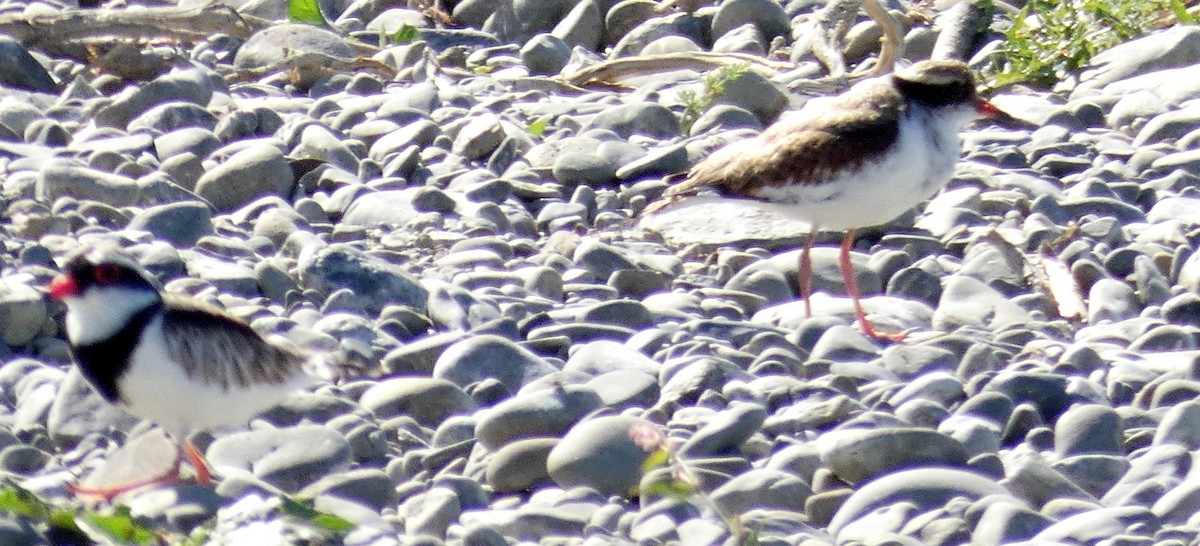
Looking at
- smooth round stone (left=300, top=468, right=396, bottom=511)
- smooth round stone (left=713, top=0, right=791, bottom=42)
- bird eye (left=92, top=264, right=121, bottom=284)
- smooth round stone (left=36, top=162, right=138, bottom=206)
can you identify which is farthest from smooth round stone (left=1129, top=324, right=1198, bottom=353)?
smooth round stone (left=713, top=0, right=791, bottom=42)

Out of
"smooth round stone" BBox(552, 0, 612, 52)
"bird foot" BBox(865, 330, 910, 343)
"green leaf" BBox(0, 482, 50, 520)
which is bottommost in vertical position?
"smooth round stone" BBox(552, 0, 612, 52)

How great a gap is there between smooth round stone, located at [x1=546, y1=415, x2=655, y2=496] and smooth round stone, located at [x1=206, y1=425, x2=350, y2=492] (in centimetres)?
65

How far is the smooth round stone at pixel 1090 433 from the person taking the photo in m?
5.14

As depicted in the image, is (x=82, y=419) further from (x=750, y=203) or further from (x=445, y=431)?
(x=750, y=203)

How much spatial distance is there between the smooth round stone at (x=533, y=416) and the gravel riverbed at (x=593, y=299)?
1 centimetres

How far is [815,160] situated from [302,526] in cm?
327

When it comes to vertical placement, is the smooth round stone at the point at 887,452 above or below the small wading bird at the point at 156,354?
below

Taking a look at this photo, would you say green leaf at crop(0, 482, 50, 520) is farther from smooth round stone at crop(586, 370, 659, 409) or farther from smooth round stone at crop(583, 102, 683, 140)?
smooth round stone at crop(583, 102, 683, 140)


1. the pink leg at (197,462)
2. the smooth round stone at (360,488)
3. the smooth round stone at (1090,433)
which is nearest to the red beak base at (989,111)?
the smooth round stone at (1090,433)

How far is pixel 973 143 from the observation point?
8.63 metres

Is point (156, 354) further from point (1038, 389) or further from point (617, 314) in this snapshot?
point (1038, 389)

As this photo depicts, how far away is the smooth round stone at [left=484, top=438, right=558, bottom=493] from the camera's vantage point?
4.97 metres

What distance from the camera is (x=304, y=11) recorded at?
34.3 feet

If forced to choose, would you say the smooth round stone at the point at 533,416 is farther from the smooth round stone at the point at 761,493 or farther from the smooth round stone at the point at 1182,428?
the smooth round stone at the point at 1182,428
